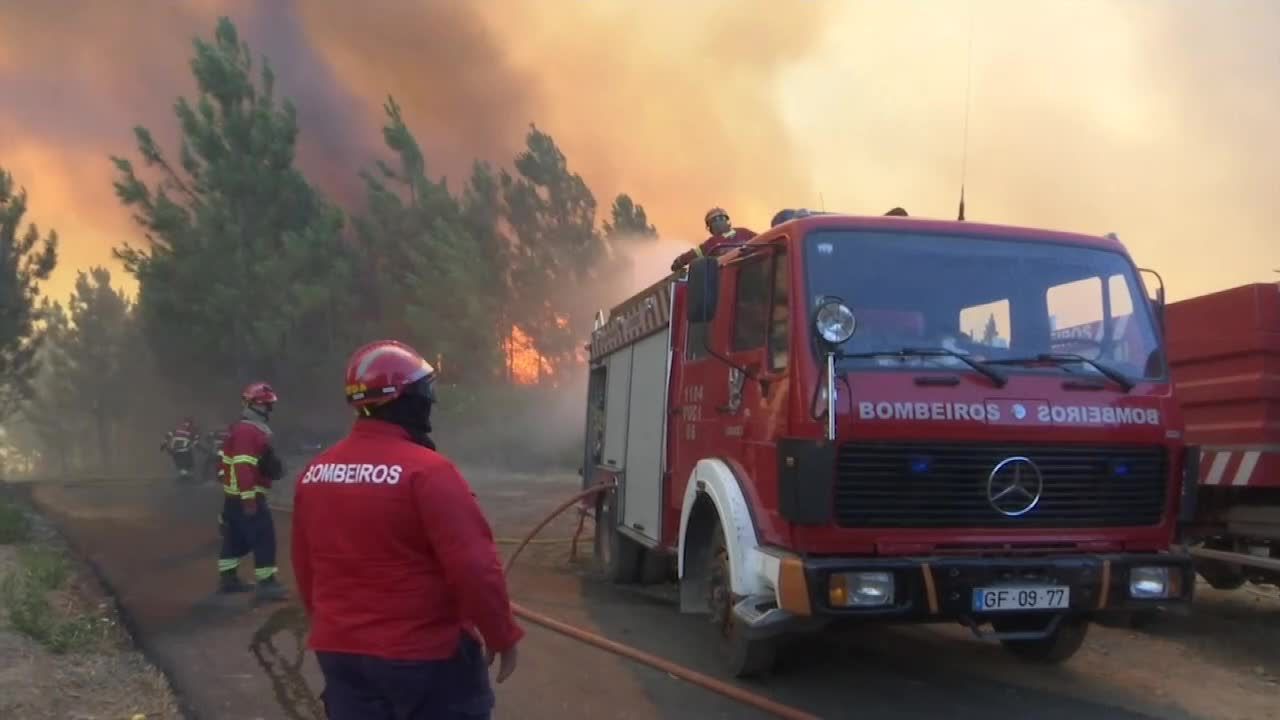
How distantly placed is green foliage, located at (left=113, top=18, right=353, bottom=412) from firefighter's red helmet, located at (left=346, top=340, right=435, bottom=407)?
84.1 ft

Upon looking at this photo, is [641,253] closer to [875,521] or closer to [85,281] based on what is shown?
[875,521]

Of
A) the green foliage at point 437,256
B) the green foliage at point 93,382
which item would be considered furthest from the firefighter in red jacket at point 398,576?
→ the green foliage at point 93,382

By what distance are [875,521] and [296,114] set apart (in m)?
24.9

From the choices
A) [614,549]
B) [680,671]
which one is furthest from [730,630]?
[614,549]

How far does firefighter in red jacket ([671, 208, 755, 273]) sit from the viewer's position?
582 centimetres

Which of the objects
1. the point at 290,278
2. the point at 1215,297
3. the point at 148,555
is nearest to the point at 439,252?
the point at 290,278

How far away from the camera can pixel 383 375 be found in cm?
255

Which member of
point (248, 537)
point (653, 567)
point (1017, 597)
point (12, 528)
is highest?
point (1017, 597)

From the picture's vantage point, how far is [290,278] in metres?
27.2

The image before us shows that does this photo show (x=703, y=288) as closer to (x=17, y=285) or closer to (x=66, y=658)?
(x=66, y=658)

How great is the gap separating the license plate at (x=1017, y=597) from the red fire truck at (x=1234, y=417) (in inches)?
83.5

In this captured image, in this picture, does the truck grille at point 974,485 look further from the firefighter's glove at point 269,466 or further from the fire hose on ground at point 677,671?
the firefighter's glove at point 269,466

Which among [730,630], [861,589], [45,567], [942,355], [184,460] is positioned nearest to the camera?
[861,589]

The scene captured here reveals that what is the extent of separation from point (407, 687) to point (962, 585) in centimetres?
270
